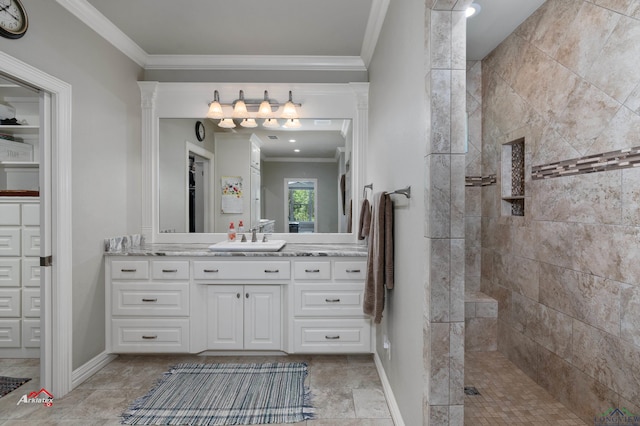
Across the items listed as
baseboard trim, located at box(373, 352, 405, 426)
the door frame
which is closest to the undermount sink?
the door frame

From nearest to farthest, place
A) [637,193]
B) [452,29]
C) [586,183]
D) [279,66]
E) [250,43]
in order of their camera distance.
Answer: [452,29] → [637,193] → [586,183] → [250,43] → [279,66]

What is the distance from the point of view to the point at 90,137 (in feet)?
7.92

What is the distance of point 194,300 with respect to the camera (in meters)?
2.59

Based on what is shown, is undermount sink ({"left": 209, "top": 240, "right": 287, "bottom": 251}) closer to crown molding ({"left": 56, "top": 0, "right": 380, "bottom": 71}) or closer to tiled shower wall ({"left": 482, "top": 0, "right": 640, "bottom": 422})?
crown molding ({"left": 56, "top": 0, "right": 380, "bottom": 71})

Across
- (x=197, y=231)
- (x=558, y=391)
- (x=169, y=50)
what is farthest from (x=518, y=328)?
(x=169, y=50)

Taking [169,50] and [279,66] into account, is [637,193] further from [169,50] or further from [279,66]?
[169,50]

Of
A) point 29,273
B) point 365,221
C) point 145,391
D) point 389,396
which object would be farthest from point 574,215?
point 29,273

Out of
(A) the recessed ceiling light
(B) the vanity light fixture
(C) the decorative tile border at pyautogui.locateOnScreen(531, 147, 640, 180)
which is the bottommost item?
(C) the decorative tile border at pyautogui.locateOnScreen(531, 147, 640, 180)

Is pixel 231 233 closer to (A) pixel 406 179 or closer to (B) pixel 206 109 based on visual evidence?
(B) pixel 206 109

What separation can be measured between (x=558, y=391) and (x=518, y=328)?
0.51 meters

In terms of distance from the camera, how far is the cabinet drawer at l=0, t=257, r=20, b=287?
2.66m

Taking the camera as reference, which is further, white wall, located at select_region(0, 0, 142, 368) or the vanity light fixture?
the vanity light fixture

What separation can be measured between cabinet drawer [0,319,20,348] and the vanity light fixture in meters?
2.40

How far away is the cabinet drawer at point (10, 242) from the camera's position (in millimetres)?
2656
